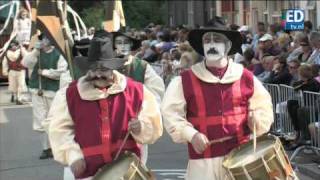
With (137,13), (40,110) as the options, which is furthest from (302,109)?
(137,13)

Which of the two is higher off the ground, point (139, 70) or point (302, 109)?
point (139, 70)

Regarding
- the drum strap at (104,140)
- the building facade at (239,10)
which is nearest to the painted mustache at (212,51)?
the drum strap at (104,140)

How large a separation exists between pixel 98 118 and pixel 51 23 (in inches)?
213

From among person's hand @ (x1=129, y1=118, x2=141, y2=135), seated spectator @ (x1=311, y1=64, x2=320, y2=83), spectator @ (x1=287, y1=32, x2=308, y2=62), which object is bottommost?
seated spectator @ (x1=311, y1=64, x2=320, y2=83)

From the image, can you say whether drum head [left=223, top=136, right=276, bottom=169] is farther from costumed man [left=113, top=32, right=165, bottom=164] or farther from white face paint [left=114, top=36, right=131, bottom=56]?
white face paint [left=114, top=36, right=131, bottom=56]

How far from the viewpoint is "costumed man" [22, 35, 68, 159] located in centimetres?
1048

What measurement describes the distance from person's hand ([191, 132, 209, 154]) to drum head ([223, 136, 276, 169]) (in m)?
0.18

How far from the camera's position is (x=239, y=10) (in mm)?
29891

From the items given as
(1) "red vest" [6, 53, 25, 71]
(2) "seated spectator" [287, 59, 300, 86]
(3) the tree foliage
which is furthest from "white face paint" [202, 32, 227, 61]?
(3) the tree foliage

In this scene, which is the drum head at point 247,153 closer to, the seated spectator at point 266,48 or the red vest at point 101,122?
the red vest at point 101,122

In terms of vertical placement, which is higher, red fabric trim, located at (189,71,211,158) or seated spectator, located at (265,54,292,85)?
red fabric trim, located at (189,71,211,158)

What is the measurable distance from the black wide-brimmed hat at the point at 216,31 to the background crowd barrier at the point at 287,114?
3985 millimetres

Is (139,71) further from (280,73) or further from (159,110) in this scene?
(280,73)

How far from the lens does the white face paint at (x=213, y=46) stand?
523cm
